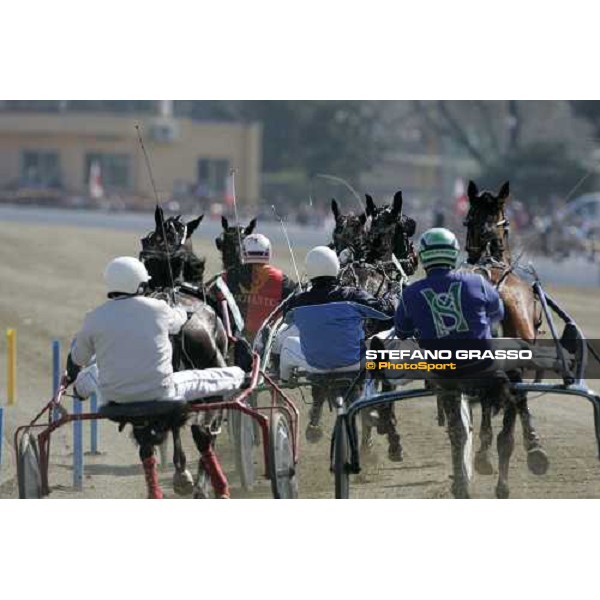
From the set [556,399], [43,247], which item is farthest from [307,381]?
[43,247]

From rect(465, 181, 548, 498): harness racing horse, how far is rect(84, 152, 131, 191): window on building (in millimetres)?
46663

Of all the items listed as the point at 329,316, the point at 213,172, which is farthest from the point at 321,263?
the point at 213,172

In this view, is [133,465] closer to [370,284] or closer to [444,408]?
[370,284]

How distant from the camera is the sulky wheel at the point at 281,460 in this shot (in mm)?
11758

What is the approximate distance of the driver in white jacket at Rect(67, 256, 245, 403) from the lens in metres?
11.1

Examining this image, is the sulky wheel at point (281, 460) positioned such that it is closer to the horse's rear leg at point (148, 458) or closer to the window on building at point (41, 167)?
the horse's rear leg at point (148, 458)

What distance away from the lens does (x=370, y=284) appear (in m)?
14.4

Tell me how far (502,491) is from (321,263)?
2320mm

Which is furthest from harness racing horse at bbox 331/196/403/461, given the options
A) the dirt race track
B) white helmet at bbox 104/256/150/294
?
white helmet at bbox 104/256/150/294

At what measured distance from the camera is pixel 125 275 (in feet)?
36.3

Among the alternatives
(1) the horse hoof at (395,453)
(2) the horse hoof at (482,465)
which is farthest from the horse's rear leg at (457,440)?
(1) the horse hoof at (395,453)

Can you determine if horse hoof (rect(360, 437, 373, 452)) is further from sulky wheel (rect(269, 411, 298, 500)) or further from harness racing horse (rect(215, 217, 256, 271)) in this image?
harness racing horse (rect(215, 217, 256, 271))

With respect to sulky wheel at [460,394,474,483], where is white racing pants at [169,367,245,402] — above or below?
above

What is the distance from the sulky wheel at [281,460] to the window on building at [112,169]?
47958 millimetres
